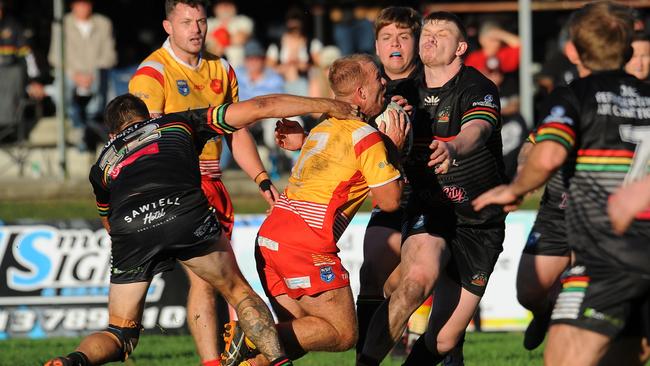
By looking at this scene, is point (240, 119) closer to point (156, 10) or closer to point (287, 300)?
point (287, 300)

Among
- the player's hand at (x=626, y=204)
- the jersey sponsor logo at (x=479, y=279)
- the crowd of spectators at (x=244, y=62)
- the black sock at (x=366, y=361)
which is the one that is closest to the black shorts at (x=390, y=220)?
the jersey sponsor logo at (x=479, y=279)

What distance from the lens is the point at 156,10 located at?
65.2ft

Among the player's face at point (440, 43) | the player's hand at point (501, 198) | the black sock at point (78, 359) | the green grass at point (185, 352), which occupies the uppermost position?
the player's face at point (440, 43)

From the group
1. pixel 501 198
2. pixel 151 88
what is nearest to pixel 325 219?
pixel 501 198

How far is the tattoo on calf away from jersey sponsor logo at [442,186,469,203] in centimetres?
146

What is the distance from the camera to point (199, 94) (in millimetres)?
8508

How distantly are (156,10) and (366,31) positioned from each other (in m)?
4.48

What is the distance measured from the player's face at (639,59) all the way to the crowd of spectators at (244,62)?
246 inches

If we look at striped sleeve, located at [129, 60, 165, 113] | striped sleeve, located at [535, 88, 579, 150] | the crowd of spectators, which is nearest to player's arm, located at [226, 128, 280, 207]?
striped sleeve, located at [129, 60, 165, 113]

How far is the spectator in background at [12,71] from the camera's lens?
16.7m

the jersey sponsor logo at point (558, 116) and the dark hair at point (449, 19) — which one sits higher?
the dark hair at point (449, 19)

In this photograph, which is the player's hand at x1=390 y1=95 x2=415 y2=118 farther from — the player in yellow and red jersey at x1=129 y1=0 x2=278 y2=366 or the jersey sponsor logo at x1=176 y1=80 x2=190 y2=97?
the jersey sponsor logo at x1=176 y1=80 x2=190 y2=97

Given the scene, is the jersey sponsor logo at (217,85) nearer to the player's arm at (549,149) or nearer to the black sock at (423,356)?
the black sock at (423,356)

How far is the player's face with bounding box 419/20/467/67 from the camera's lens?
24.5 feet
